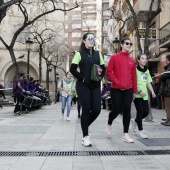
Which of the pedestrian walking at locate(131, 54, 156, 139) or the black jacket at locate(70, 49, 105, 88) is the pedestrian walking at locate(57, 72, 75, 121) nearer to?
the pedestrian walking at locate(131, 54, 156, 139)

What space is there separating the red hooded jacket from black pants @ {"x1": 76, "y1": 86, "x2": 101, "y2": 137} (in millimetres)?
485

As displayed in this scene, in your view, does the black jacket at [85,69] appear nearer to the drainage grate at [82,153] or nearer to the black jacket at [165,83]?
the drainage grate at [82,153]

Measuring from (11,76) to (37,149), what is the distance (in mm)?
39462

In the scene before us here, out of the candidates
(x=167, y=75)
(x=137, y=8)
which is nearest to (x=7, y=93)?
(x=137, y=8)

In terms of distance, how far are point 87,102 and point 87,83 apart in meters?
0.32

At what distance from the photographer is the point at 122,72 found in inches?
242

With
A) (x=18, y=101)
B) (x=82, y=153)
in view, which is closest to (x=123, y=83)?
(x=82, y=153)

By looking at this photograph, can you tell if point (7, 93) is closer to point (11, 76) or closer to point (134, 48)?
point (11, 76)

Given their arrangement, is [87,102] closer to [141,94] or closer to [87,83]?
[87,83]

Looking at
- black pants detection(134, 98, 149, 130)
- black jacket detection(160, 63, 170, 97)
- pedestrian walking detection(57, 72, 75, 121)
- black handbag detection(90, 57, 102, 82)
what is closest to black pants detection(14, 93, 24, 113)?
pedestrian walking detection(57, 72, 75, 121)

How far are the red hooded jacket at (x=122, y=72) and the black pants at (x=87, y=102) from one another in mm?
485

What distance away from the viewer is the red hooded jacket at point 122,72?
6105 mm

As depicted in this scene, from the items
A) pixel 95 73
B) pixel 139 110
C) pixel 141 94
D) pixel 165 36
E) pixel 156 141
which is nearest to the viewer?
pixel 95 73

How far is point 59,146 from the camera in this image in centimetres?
573
